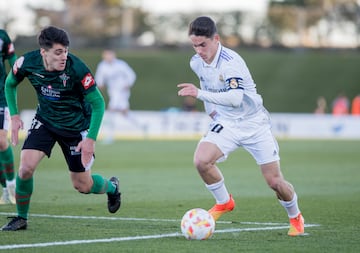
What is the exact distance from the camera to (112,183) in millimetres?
9844

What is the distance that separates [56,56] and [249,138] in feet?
7.13

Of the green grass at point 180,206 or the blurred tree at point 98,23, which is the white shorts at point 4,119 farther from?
the blurred tree at point 98,23

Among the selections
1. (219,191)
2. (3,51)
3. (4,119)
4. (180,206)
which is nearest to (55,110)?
(219,191)

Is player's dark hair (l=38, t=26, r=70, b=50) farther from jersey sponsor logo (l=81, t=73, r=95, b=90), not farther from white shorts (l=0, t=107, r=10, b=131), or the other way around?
white shorts (l=0, t=107, r=10, b=131)

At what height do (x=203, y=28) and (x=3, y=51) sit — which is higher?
(x=203, y=28)

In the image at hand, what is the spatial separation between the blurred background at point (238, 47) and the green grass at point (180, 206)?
2400 cm

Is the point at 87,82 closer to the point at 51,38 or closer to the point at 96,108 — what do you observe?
the point at 96,108

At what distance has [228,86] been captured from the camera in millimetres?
8570

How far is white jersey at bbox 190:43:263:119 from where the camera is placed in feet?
27.9

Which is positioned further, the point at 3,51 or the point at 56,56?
the point at 3,51

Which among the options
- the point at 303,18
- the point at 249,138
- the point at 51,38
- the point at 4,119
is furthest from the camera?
the point at 303,18

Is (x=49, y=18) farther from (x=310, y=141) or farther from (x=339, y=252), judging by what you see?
(x=339, y=252)

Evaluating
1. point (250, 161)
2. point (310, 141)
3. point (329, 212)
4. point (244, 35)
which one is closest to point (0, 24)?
point (244, 35)

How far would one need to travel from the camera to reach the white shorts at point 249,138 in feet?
28.8
